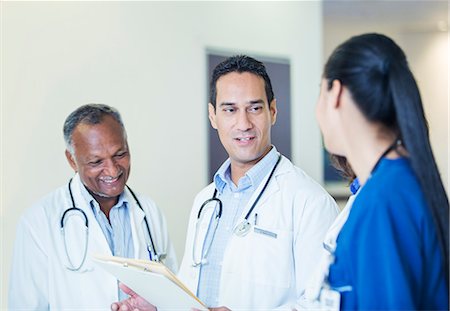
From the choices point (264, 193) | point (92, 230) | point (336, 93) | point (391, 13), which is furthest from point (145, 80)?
point (391, 13)

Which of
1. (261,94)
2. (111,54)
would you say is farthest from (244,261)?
(111,54)

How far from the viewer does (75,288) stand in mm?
1864

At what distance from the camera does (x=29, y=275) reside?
1.85 meters

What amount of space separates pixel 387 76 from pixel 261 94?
76cm

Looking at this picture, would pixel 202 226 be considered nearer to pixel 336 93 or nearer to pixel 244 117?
pixel 244 117

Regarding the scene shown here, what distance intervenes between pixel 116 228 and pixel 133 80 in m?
1.40

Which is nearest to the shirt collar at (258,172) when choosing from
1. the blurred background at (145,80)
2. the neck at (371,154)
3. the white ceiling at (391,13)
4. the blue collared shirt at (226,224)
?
the blue collared shirt at (226,224)

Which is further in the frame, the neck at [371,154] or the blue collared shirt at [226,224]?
the blue collared shirt at [226,224]

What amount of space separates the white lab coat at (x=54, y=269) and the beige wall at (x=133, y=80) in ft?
2.78

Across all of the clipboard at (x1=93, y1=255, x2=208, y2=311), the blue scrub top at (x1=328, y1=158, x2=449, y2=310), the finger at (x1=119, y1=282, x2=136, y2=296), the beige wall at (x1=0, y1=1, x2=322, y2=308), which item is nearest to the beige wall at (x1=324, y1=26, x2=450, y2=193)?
the beige wall at (x1=0, y1=1, x2=322, y2=308)

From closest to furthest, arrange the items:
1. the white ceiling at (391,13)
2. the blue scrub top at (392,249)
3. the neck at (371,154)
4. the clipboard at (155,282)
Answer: the blue scrub top at (392,249), the neck at (371,154), the clipboard at (155,282), the white ceiling at (391,13)

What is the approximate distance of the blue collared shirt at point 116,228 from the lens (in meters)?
1.98

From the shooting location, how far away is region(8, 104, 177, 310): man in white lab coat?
1.86 meters

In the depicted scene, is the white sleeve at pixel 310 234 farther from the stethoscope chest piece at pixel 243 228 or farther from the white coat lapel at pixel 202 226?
the white coat lapel at pixel 202 226
